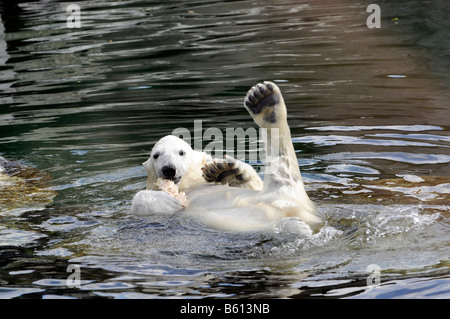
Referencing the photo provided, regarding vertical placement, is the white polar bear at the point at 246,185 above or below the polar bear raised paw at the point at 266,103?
below

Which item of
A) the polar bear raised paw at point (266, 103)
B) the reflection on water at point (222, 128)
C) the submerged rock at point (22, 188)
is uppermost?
the polar bear raised paw at point (266, 103)

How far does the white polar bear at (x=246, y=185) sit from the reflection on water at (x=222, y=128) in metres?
0.11

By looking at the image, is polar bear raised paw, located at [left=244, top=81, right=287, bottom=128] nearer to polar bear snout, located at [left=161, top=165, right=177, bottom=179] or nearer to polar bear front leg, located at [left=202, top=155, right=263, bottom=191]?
polar bear front leg, located at [left=202, top=155, right=263, bottom=191]

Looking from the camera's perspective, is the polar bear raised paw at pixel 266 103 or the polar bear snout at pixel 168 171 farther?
the polar bear snout at pixel 168 171

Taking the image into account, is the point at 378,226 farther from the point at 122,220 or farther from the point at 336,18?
the point at 336,18

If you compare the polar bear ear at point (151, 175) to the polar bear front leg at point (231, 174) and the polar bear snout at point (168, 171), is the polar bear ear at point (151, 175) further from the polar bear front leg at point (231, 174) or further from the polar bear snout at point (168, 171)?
the polar bear front leg at point (231, 174)

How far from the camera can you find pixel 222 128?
7125 millimetres

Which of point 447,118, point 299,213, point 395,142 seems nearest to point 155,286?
point 299,213

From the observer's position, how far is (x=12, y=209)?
506 centimetres

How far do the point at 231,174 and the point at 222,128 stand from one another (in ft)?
7.88

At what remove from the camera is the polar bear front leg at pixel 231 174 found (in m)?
4.61

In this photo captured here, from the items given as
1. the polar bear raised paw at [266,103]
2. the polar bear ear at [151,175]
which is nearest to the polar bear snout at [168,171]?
the polar bear ear at [151,175]

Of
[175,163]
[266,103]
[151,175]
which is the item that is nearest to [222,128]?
[151,175]

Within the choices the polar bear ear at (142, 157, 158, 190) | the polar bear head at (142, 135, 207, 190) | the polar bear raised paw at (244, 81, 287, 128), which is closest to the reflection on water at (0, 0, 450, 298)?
the polar bear ear at (142, 157, 158, 190)
